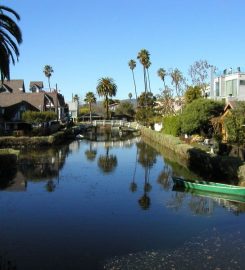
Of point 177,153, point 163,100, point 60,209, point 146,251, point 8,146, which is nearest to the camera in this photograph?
point 146,251

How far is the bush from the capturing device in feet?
206

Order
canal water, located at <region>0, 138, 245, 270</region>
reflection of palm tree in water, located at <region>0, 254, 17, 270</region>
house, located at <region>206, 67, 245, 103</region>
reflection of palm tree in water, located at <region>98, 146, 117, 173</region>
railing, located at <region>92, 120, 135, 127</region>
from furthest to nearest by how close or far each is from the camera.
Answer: railing, located at <region>92, 120, 135, 127</region> < house, located at <region>206, 67, 245, 103</region> < reflection of palm tree in water, located at <region>98, 146, 117, 173</region> < canal water, located at <region>0, 138, 245, 270</region> < reflection of palm tree in water, located at <region>0, 254, 17, 270</region>

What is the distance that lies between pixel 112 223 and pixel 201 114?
31865 mm

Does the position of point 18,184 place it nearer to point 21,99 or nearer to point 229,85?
point 229,85

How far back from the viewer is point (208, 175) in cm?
3631

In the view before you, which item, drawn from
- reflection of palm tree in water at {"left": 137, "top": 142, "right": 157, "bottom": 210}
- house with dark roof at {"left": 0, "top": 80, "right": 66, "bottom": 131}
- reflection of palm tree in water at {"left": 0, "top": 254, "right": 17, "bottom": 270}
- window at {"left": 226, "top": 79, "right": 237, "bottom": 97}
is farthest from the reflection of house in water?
window at {"left": 226, "top": 79, "right": 237, "bottom": 97}

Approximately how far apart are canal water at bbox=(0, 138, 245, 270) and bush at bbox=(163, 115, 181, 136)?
73.7 ft

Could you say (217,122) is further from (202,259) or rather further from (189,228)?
(202,259)

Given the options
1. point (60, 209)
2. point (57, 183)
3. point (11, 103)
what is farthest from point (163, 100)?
point (60, 209)

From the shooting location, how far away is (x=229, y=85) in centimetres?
6488

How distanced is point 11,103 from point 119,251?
6822 cm

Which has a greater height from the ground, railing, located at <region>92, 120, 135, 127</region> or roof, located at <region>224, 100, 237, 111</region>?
roof, located at <region>224, 100, 237, 111</region>

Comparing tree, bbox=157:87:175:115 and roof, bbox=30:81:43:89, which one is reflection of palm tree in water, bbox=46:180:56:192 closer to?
tree, bbox=157:87:175:115

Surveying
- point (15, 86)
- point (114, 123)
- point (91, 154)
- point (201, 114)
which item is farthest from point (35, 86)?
point (201, 114)
